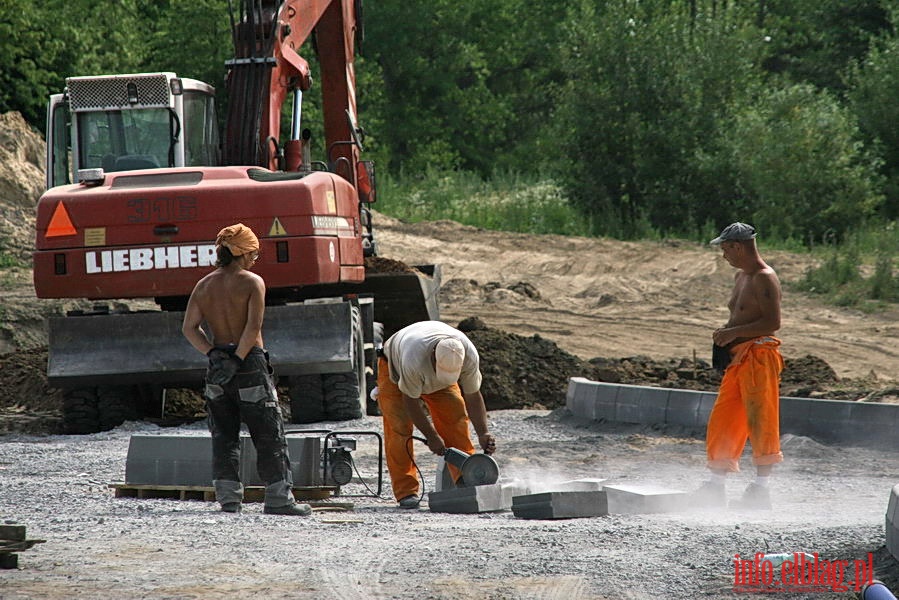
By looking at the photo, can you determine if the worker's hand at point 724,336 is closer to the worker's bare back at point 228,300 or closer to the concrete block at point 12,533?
the worker's bare back at point 228,300

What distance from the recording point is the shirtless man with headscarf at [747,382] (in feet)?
28.6

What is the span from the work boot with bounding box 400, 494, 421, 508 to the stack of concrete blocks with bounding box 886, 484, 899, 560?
329 centimetres

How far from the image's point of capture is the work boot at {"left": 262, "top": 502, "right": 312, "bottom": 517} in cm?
803

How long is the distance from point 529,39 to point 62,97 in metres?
35.1

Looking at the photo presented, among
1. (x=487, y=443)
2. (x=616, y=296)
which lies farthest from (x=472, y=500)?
(x=616, y=296)

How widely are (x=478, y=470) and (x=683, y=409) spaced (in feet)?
15.4

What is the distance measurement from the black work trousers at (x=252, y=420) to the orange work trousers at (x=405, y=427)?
772 millimetres

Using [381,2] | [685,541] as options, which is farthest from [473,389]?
[381,2]

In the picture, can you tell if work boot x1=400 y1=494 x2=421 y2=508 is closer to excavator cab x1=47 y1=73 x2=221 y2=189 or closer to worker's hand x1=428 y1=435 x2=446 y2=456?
worker's hand x1=428 y1=435 x2=446 y2=456

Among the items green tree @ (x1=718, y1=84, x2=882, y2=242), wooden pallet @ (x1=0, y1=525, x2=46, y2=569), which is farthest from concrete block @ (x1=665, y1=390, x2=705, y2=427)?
green tree @ (x1=718, y1=84, x2=882, y2=242)

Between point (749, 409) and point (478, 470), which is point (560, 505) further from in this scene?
point (749, 409)

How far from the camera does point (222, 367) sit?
7.93m

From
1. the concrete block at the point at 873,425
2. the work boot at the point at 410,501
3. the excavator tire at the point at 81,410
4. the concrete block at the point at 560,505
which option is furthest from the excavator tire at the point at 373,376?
the concrete block at the point at 560,505

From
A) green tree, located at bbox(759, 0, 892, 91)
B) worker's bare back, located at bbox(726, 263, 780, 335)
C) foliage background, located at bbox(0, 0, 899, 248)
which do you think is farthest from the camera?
green tree, located at bbox(759, 0, 892, 91)
